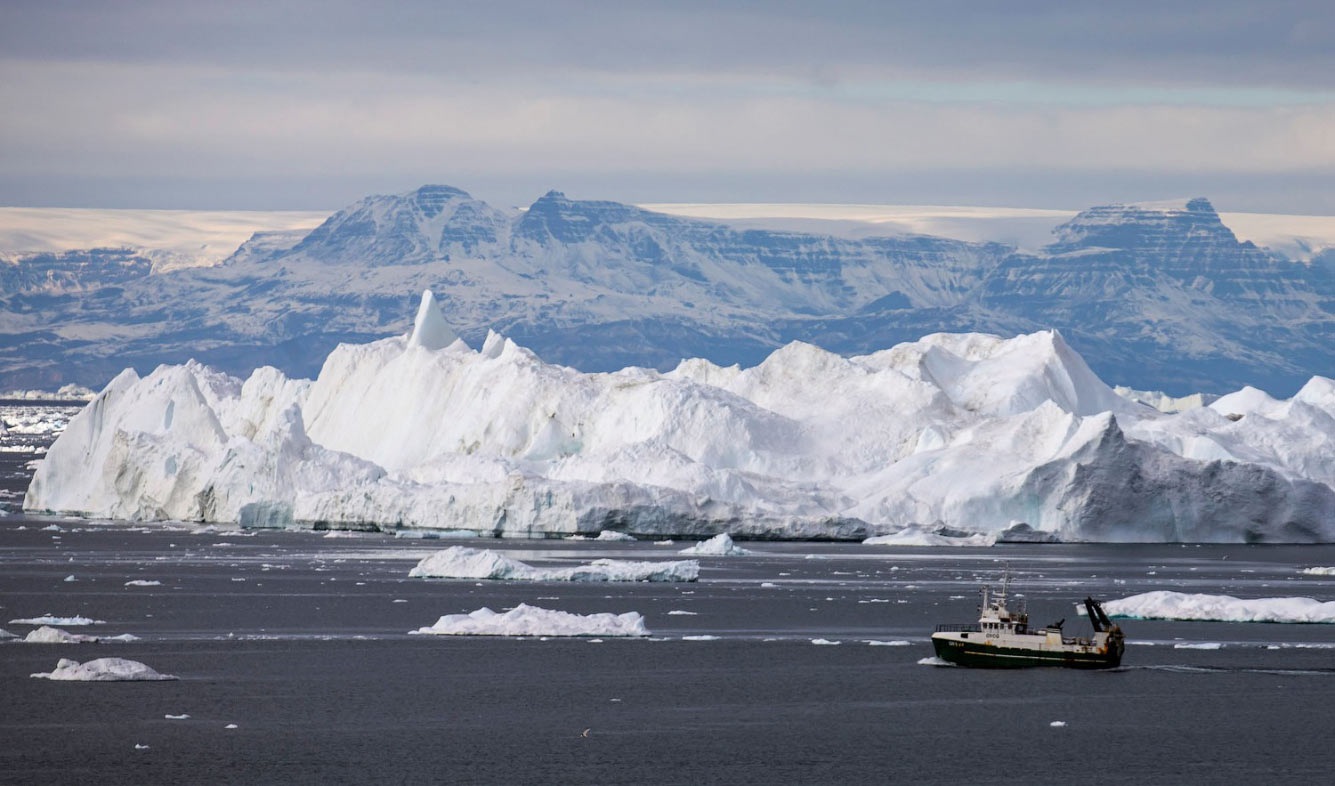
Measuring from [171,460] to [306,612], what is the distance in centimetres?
3843

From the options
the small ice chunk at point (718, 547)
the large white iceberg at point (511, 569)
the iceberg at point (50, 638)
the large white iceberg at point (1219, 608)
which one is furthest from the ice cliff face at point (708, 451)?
the iceberg at point (50, 638)

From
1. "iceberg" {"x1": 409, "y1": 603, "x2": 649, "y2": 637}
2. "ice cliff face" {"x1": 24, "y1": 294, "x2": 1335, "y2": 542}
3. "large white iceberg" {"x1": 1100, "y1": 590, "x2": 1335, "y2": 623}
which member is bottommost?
"iceberg" {"x1": 409, "y1": 603, "x2": 649, "y2": 637}

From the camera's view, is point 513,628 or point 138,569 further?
point 138,569

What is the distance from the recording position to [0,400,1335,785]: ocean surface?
3478 cm

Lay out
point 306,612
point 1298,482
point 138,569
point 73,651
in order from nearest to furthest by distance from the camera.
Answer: point 73,651 → point 306,612 → point 138,569 → point 1298,482

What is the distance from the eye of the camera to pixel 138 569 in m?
74.1

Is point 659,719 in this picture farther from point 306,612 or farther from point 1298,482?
point 1298,482

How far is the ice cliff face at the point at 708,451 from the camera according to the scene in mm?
88438

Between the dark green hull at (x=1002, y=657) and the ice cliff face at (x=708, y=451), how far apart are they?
37.0 metres

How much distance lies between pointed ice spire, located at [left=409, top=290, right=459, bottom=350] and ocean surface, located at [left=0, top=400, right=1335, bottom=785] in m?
48.2

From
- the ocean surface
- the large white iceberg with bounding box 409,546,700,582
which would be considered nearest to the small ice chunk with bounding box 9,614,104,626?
the ocean surface

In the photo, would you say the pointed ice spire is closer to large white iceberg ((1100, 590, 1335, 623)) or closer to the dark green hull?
large white iceberg ((1100, 590, 1335, 623))

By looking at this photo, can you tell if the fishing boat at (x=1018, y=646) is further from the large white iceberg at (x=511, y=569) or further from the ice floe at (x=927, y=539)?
the ice floe at (x=927, y=539)

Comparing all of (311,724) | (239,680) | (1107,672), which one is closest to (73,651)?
(239,680)
